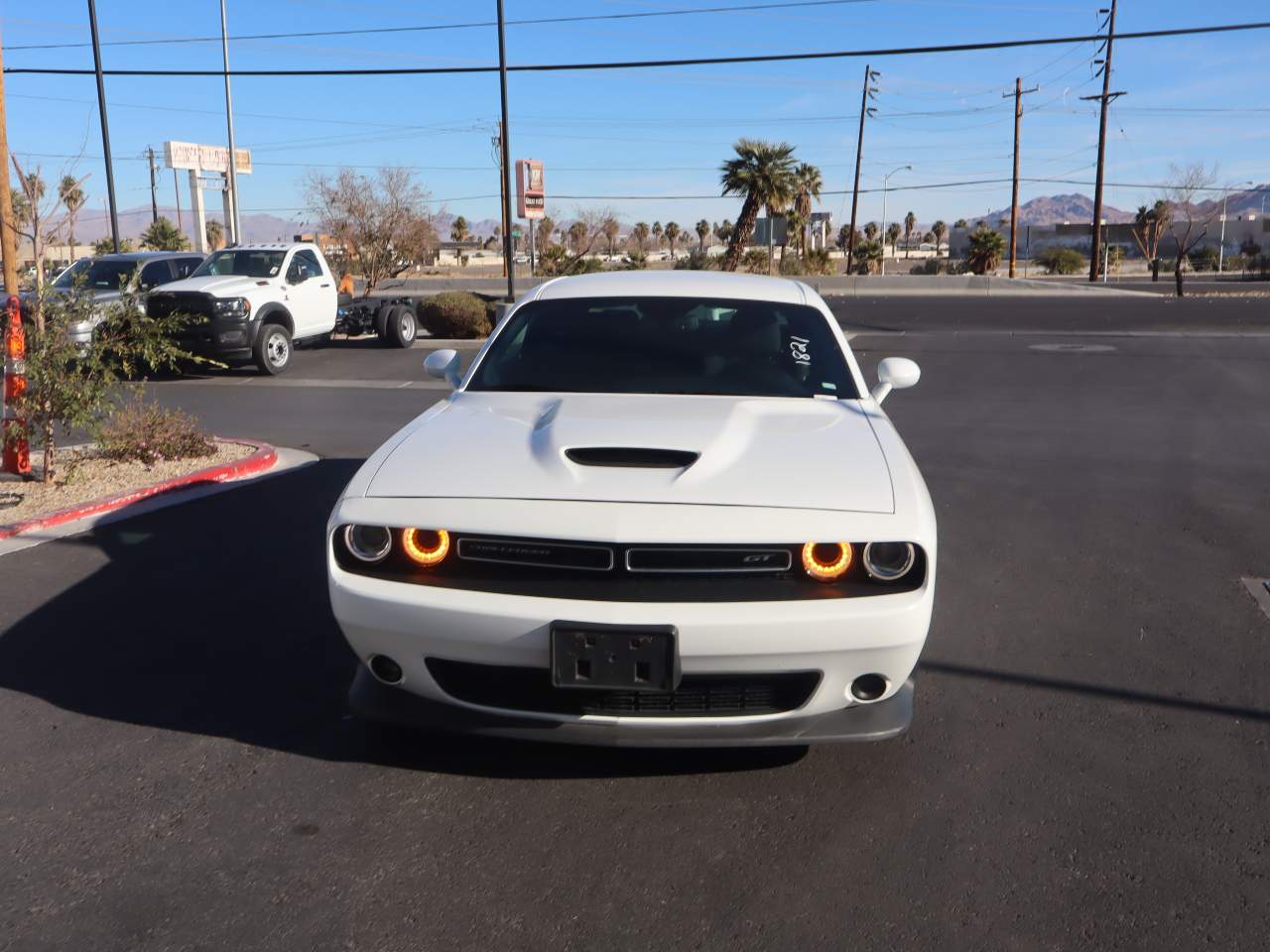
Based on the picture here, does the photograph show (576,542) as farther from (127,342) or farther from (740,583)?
(127,342)

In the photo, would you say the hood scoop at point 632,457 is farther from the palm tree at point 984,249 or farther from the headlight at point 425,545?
the palm tree at point 984,249

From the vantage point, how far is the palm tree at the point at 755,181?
47812mm

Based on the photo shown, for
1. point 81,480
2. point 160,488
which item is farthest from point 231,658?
point 81,480

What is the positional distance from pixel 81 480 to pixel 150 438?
2.40 feet

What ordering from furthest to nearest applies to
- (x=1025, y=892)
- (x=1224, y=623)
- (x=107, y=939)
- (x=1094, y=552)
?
(x=1094, y=552) < (x=1224, y=623) < (x=1025, y=892) < (x=107, y=939)

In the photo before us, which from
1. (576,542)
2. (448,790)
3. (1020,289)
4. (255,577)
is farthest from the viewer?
(1020,289)

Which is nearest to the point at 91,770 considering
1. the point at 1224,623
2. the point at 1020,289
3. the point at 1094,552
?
the point at 1224,623

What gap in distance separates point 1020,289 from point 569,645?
44.9 m

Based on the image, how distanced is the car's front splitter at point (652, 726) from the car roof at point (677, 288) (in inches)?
94.7

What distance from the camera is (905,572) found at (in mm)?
3451

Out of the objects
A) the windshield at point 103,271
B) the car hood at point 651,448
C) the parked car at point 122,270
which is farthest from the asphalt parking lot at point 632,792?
the windshield at point 103,271

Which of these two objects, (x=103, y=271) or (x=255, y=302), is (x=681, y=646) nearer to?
(x=255, y=302)

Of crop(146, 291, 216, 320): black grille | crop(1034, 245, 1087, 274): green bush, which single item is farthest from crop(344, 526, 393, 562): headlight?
crop(1034, 245, 1087, 274): green bush

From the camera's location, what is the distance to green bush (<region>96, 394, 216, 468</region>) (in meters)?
8.71
